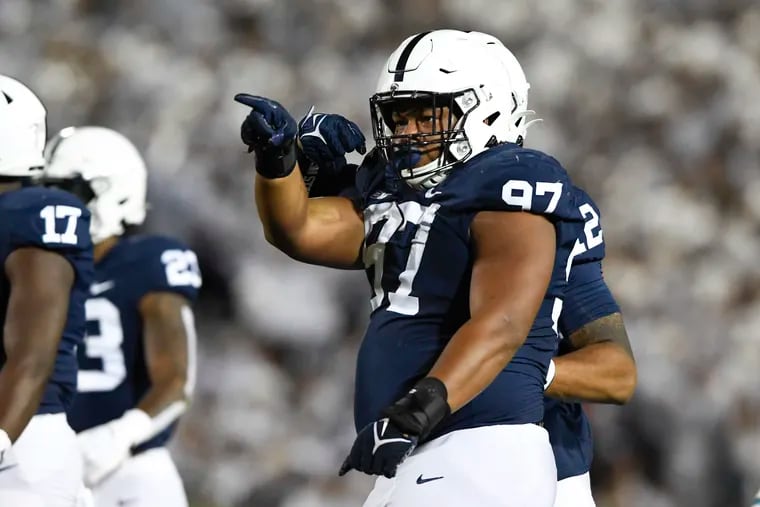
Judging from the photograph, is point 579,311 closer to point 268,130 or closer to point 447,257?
point 447,257

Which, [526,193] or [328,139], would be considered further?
[328,139]

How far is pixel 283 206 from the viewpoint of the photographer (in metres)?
2.36

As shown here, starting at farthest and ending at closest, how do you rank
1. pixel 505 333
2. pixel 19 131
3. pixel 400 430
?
pixel 19 131 → pixel 505 333 → pixel 400 430

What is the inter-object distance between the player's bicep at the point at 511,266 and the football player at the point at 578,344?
45 centimetres

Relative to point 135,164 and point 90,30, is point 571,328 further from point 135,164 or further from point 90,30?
point 90,30

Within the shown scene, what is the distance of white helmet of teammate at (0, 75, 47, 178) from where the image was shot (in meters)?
2.99

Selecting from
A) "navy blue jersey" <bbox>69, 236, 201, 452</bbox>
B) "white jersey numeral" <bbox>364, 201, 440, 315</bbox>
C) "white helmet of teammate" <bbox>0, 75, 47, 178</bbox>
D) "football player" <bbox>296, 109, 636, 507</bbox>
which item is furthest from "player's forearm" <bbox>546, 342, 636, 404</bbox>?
"navy blue jersey" <bbox>69, 236, 201, 452</bbox>

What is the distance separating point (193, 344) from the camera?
13.4 ft

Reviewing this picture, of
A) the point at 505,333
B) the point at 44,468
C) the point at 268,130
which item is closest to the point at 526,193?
the point at 505,333

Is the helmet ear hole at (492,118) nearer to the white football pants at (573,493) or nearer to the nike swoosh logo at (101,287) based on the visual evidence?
the white football pants at (573,493)

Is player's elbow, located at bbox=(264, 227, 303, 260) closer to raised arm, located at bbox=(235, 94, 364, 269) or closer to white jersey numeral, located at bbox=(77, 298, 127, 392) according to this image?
raised arm, located at bbox=(235, 94, 364, 269)

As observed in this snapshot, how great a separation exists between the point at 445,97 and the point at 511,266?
39 cm

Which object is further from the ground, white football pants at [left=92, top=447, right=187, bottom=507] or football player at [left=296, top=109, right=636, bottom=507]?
football player at [left=296, top=109, right=636, bottom=507]

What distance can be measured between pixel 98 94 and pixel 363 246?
3.99 metres
